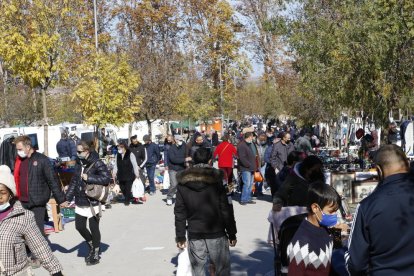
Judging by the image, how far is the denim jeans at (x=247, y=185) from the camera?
16.4 metres

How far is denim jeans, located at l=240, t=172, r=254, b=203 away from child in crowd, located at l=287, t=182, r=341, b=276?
37.3 ft

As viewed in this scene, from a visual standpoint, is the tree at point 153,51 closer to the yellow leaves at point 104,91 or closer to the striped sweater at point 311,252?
the yellow leaves at point 104,91

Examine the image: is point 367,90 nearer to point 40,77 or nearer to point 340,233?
point 340,233

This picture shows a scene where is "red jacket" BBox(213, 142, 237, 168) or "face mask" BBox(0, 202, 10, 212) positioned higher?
"face mask" BBox(0, 202, 10, 212)

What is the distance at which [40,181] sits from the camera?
31.6 feet

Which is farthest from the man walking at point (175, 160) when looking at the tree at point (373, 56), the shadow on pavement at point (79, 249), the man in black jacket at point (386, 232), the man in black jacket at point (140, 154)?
the man in black jacket at point (386, 232)

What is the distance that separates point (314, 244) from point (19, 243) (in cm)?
211

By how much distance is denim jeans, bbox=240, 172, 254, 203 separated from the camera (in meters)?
16.4

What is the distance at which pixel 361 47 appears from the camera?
13.4 m

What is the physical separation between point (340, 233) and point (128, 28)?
153 feet

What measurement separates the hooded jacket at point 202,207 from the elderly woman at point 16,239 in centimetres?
207

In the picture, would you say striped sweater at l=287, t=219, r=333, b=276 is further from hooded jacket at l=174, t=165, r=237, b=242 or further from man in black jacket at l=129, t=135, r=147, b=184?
man in black jacket at l=129, t=135, r=147, b=184

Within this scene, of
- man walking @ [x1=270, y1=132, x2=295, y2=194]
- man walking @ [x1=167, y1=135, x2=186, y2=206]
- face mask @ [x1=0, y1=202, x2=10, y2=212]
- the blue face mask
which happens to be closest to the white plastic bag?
the blue face mask

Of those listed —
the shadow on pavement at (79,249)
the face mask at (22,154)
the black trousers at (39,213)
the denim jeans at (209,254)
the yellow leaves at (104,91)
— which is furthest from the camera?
the yellow leaves at (104,91)
